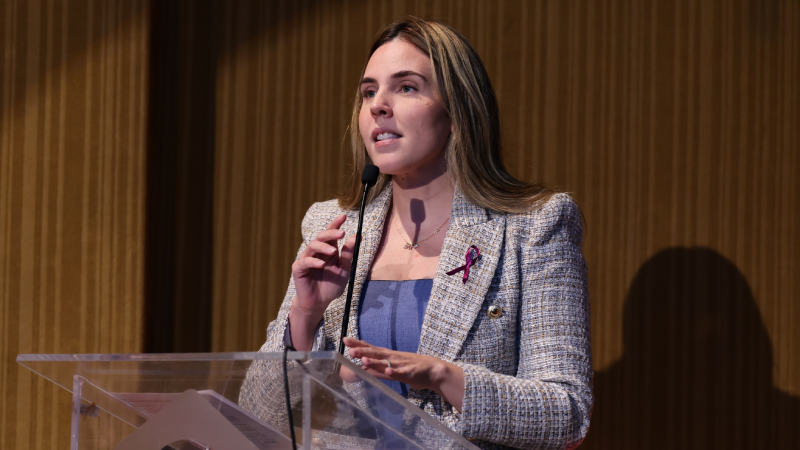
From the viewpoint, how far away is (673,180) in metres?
2.10

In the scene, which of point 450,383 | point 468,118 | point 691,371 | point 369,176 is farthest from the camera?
point 691,371

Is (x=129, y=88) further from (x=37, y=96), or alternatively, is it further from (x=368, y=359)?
(x=368, y=359)

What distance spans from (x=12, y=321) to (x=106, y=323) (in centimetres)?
27

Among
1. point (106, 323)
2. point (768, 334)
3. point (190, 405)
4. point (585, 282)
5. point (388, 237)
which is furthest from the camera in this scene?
point (106, 323)

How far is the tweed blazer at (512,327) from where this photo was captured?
124 cm

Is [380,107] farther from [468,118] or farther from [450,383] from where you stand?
[450,383]

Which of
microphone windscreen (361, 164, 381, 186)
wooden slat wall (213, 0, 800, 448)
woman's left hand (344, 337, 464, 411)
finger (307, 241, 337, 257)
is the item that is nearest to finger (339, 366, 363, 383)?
woman's left hand (344, 337, 464, 411)

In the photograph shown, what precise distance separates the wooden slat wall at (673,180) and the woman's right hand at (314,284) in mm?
950

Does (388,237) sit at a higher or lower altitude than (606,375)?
higher

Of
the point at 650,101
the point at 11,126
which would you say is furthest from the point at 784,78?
the point at 11,126

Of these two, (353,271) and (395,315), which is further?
(395,315)

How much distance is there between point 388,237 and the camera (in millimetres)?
1638

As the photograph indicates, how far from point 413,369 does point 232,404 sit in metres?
0.27

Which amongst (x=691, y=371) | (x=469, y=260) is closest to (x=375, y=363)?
(x=469, y=260)
